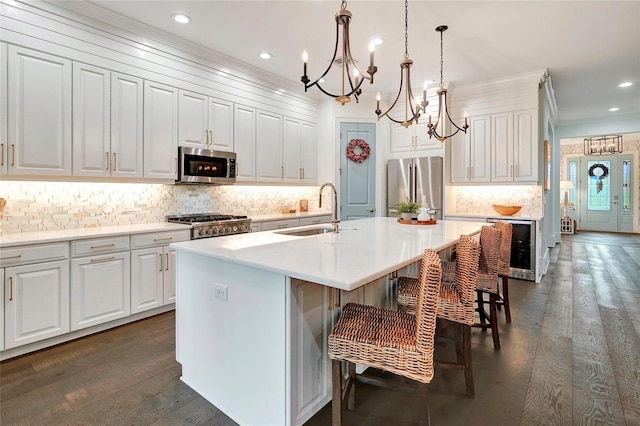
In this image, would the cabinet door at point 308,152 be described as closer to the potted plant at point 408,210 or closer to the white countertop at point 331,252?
the potted plant at point 408,210

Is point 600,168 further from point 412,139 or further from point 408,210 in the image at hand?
point 408,210

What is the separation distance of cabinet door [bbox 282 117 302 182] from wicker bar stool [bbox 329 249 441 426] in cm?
378

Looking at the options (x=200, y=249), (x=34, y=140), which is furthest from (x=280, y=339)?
(x=34, y=140)

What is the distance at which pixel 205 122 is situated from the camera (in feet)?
13.1

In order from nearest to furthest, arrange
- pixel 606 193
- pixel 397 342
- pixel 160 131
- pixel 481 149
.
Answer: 1. pixel 397 342
2. pixel 160 131
3. pixel 481 149
4. pixel 606 193

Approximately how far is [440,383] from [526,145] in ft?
13.2

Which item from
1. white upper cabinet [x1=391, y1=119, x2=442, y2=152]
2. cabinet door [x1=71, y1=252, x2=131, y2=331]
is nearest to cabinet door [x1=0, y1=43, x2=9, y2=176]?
cabinet door [x1=71, y1=252, x2=131, y2=331]

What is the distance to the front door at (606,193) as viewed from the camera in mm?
9609

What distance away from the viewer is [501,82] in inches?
192

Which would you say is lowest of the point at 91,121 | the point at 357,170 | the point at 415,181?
the point at 415,181

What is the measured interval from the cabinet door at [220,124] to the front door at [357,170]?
6.73 feet

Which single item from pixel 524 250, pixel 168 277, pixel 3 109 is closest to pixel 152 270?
pixel 168 277

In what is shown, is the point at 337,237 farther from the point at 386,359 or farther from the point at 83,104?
the point at 83,104

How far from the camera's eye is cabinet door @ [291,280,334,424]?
1.57 metres
